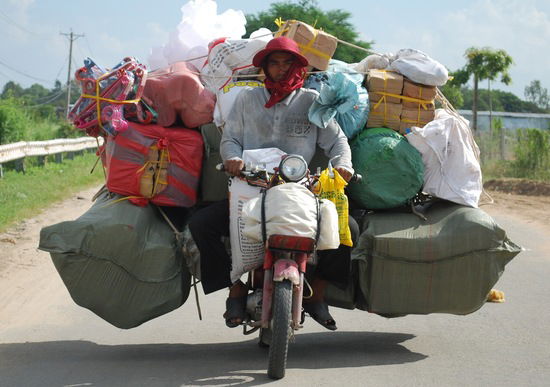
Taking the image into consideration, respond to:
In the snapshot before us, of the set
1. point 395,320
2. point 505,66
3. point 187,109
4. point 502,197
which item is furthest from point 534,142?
point 187,109

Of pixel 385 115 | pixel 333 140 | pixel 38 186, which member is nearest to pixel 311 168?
pixel 333 140

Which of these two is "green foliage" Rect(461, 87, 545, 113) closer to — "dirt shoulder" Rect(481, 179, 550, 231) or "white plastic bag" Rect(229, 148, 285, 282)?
"dirt shoulder" Rect(481, 179, 550, 231)

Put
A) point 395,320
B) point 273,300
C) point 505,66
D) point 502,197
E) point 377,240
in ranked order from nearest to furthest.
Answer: point 273,300 < point 377,240 < point 395,320 < point 502,197 < point 505,66

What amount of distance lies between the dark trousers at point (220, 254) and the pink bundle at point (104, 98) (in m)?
0.94

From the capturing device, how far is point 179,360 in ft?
18.9

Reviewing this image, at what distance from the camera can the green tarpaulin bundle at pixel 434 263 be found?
18.8ft

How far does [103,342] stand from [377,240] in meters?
2.22

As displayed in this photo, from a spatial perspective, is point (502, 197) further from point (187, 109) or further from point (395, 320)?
point (187, 109)

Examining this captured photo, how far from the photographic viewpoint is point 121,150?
6184 millimetres

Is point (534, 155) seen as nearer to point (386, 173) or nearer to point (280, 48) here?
point (386, 173)

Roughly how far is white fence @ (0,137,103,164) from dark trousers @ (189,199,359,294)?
11.9 m

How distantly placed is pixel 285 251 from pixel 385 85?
6.18 feet

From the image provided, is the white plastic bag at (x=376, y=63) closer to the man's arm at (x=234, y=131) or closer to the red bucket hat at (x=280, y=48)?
the red bucket hat at (x=280, y=48)

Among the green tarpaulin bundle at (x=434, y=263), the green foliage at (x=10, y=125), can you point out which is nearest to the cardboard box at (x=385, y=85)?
the green tarpaulin bundle at (x=434, y=263)
